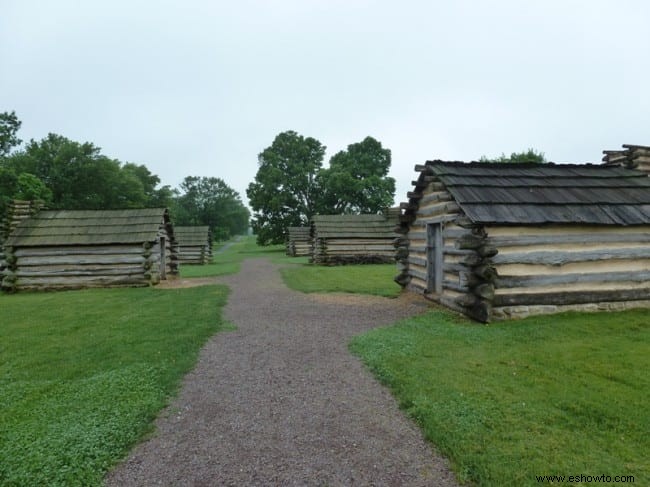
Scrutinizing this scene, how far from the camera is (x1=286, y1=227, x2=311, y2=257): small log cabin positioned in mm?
39719

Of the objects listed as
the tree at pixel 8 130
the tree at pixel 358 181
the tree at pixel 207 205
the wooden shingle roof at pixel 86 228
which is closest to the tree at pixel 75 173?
the tree at pixel 8 130

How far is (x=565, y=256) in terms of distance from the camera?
892cm

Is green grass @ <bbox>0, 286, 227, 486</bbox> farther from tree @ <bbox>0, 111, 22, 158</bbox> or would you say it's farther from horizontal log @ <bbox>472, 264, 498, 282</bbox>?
tree @ <bbox>0, 111, 22, 158</bbox>

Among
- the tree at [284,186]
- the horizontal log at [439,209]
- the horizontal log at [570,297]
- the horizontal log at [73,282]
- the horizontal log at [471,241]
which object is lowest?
the horizontal log at [73,282]

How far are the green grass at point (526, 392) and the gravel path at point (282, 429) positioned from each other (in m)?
0.36

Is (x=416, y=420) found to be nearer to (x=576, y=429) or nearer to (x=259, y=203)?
(x=576, y=429)

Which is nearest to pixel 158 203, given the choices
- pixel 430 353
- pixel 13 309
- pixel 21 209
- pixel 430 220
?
pixel 21 209

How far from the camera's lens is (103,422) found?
4.17 m

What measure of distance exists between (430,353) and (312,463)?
3517 millimetres

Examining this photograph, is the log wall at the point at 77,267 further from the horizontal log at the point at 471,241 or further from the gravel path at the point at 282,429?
the horizontal log at the point at 471,241

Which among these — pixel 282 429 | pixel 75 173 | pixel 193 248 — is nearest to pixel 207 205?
pixel 75 173

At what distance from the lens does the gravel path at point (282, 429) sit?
3.27 m

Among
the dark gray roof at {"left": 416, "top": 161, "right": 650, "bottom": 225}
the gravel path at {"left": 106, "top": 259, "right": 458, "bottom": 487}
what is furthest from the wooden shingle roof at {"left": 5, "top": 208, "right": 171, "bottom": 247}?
the dark gray roof at {"left": 416, "top": 161, "right": 650, "bottom": 225}

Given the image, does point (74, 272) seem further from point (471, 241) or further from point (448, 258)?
point (471, 241)
